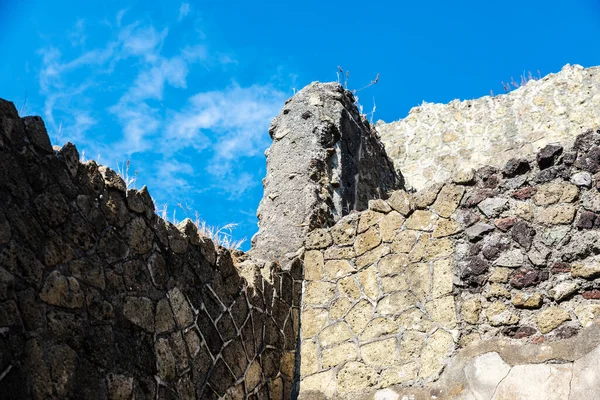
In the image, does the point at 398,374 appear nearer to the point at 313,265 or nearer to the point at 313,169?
the point at 313,265

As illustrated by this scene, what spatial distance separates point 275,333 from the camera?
5.34 m

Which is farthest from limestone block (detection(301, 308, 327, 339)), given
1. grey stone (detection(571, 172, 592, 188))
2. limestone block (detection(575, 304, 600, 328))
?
grey stone (detection(571, 172, 592, 188))

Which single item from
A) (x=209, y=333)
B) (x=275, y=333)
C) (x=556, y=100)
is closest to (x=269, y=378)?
(x=275, y=333)

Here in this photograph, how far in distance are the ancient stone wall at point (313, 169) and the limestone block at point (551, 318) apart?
208cm

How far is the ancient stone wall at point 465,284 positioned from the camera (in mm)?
4625

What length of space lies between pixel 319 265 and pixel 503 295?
5.10 feet

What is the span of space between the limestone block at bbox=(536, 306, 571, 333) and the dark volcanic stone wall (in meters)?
1.90

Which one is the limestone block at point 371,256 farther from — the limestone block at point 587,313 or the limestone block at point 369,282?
the limestone block at point 587,313

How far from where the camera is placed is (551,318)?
4.62 m

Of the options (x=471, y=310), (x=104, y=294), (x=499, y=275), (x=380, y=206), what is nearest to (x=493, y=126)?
(x=380, y=206)

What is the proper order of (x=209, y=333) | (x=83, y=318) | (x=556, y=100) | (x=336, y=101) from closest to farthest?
1. (x=83, y=318)
2. (x=209, y=333)
3. (x=336, y=101)
4. (x=556, y=100)

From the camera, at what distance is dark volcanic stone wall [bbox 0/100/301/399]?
310 centimetres

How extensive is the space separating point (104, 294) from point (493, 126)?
787cm

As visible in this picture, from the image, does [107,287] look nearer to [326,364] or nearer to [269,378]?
[269,378]
